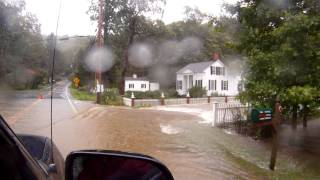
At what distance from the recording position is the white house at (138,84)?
47031 millimetres

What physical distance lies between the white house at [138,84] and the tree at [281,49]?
107 feet

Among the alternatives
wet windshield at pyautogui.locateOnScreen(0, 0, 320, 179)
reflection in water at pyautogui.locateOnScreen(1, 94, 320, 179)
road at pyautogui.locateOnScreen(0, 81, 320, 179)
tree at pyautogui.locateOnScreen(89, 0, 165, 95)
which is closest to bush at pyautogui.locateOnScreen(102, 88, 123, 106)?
tree at pyautogui.locateOnScreen(89, 0, 165, 95)

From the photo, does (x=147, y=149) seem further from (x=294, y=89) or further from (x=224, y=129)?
(x=224, y=129)

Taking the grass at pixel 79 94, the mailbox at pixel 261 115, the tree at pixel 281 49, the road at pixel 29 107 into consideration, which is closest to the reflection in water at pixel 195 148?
the grass at pixel 79 94

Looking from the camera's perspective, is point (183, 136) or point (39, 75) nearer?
point (39, 75)

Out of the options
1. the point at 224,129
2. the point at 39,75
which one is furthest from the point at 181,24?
the point at 39,75

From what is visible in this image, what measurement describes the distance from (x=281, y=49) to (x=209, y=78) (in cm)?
3351

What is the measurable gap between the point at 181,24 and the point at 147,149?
1666 inches

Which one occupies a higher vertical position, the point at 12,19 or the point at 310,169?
the point at 12,19

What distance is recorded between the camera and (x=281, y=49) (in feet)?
41.0

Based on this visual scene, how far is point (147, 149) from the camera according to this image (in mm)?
12109

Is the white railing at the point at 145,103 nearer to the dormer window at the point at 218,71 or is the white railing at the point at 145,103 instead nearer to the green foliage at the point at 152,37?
the green foliage at the point at 152,37

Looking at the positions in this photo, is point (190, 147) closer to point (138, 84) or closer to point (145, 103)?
point (145, 103)

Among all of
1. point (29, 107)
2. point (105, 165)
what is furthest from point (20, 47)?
point (29, 107)
